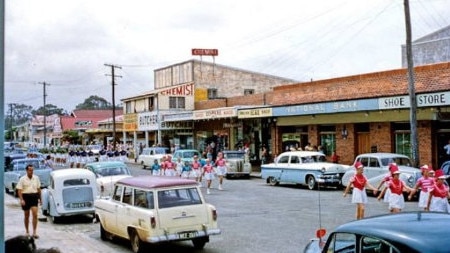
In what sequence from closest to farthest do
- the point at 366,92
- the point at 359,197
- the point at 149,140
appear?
1. the point at 359,197
2. the point at 366,92
3. the point at 149,140

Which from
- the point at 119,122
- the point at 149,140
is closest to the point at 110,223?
the point at 149,140

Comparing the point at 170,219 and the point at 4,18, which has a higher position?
the point at 4,18

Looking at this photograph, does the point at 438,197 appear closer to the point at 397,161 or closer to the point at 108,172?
the point at 397,161

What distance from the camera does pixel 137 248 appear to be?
506 inches

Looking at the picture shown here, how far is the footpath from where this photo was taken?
1349 centimetres

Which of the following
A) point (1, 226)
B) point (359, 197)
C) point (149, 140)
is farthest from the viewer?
point (149, 140)

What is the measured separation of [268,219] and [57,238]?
581 centimetres

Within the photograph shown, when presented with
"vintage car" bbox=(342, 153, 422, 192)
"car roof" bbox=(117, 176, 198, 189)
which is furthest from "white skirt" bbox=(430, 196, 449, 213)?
"vintage car" bbox=(342, 153, 422, 192)

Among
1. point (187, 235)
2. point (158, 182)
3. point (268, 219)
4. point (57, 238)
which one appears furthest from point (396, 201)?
point (57, 238)

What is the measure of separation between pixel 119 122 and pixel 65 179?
58961mm

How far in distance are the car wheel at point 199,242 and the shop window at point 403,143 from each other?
57.8ft

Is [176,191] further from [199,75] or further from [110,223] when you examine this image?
[199,75]

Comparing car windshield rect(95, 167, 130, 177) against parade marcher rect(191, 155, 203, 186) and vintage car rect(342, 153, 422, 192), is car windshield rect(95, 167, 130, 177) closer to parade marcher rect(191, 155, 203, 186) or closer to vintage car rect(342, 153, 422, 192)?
parade marcher rect(191, 155, 203, 186)

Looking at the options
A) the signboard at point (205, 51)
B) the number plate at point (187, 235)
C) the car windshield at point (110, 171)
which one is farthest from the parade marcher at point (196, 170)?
the signboard at point (205, 51)
